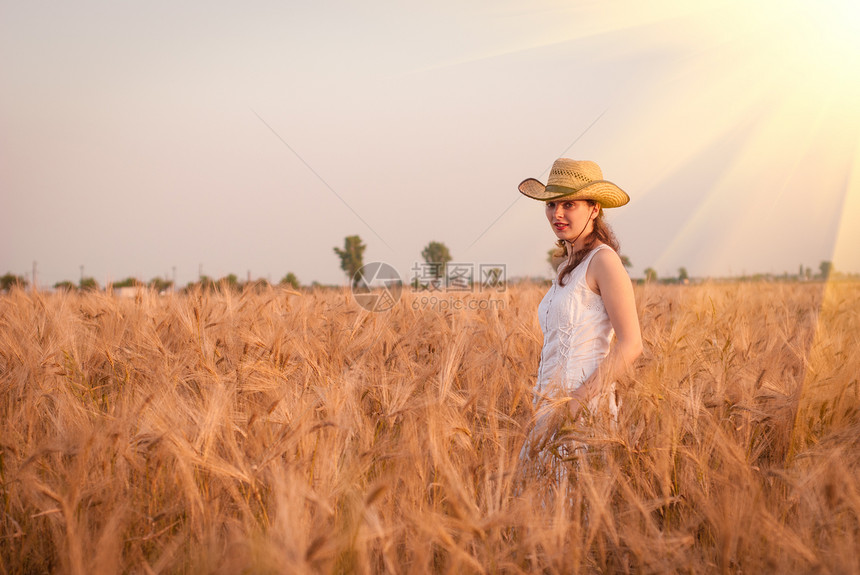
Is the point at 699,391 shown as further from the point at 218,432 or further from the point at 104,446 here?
the point at 104,446

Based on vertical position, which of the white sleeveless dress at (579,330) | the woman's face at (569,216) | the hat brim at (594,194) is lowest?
the white sleeveless dress at (579,330)

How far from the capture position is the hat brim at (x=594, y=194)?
224 cm

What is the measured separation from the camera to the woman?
200 cm

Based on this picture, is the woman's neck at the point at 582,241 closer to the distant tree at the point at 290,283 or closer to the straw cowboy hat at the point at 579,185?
the straw cowboy hat at the point at 579,185

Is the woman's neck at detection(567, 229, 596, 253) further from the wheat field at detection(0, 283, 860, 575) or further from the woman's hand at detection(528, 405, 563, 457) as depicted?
the woman's hand at detection(528, 405, 563, 457)

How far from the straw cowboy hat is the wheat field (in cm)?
80

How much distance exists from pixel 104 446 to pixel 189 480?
363 mm

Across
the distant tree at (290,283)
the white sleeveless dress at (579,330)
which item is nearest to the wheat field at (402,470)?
the white sleeveless dress at (579,330)

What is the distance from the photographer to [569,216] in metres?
2.32

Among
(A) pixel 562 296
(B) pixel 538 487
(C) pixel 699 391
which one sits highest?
(A) pixel 562 296

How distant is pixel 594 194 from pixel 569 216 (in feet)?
0.46

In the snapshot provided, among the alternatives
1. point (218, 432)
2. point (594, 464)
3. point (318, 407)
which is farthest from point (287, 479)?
point (594, 464)

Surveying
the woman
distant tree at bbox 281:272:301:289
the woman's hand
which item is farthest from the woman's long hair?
distant tree at bbox 281:272:301:289

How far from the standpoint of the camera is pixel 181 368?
2.52 m
